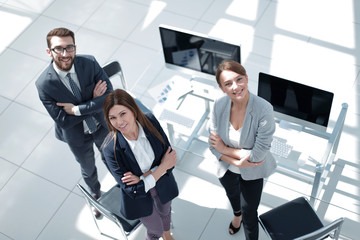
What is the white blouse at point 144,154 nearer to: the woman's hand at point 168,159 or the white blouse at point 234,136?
the woman's hand at point 168,159

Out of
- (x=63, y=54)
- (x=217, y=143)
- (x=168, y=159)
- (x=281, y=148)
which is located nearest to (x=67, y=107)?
(x=63, y=54)

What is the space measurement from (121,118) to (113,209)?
1032mm

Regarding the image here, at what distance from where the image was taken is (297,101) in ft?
11.6

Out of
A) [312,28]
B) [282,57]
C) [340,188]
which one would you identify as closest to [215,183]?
[340,188]

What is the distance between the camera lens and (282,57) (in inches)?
203

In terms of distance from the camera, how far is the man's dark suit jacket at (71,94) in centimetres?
341

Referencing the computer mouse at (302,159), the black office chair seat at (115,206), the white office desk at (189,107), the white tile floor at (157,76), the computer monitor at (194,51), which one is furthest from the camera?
the white tile floor at (157,76)

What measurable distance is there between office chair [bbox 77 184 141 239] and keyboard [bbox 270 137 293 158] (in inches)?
44.9

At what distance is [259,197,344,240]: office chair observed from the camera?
3.37 m

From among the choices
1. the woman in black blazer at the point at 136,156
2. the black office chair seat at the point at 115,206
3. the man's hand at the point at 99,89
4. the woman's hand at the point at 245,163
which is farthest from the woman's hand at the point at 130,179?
the man's hand at the point at 99,89

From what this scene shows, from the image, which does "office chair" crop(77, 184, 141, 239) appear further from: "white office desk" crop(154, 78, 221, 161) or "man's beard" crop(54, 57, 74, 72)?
"man's beard" crop(54, 57, 74, 72)

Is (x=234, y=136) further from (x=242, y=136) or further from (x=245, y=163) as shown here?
(x=245, y=163)

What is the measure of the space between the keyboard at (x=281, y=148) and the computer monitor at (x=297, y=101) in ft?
0.71

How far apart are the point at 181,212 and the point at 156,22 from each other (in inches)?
99.9
